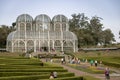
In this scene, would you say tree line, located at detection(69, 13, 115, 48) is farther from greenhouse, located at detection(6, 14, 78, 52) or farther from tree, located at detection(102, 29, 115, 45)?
greenhouse, located at detection(6, 14, 78, 52)

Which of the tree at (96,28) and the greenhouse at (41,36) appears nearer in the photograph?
the greenhouse at (41,36)

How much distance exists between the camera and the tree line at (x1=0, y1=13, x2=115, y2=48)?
9856 centimetres

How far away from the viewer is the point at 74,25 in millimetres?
113875

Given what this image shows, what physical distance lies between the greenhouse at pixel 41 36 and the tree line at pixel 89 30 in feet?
63.3

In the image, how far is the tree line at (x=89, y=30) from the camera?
98562 millimetres

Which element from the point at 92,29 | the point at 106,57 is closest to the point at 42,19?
the point at 106,57

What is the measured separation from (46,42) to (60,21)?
807 cm

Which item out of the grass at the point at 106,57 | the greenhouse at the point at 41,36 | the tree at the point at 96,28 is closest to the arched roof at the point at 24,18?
the greenhouse at the point at 41,36

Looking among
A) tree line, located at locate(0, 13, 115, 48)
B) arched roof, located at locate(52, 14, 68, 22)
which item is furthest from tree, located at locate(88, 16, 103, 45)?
arched roof, located at locate(52, 14, 68, 22)

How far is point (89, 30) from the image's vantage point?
356 ft

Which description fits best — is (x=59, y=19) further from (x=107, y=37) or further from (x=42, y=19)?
(x=107, y=37)

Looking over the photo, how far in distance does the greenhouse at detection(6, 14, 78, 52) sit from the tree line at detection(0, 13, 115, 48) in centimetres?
1930

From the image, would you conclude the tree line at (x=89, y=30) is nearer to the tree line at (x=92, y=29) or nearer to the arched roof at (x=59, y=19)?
the tree line at (x=92, y=29)

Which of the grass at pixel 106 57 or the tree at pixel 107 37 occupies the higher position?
the tree at pixel 107 37
